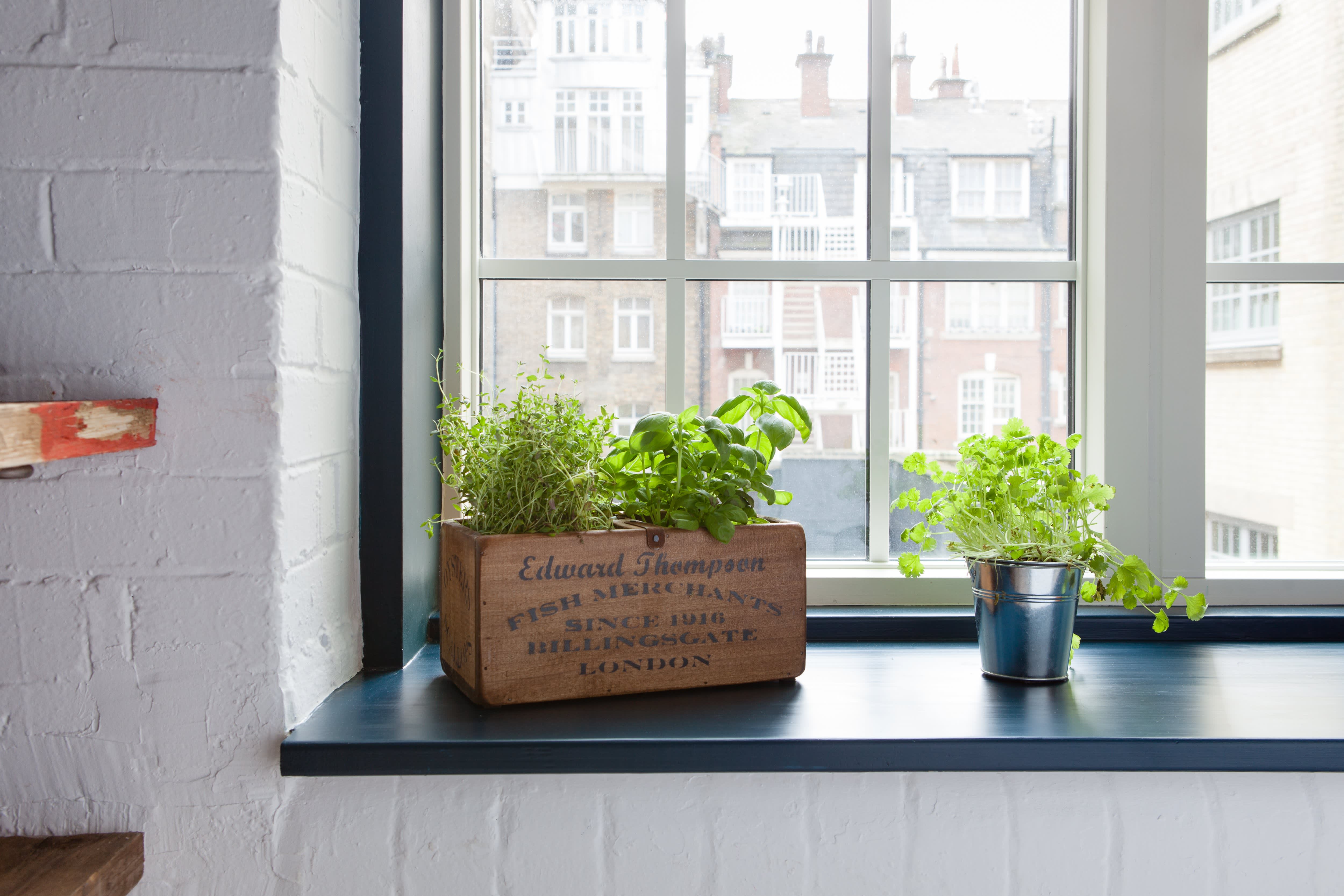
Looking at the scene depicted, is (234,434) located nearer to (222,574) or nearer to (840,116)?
(222,574)

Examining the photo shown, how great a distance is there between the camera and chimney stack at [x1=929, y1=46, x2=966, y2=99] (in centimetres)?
130

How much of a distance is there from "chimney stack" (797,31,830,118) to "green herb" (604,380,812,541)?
54cm

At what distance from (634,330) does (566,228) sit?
0.19 m

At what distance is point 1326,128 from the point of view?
50.3 inches

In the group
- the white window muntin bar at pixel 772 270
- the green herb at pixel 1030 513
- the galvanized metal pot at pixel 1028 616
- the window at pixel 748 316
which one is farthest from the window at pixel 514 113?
the galvanized metal pot at pixel 1028 616

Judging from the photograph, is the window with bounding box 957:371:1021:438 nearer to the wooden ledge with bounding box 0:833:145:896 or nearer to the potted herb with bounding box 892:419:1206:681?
the potted herb with bounding box 892:419:1206:681

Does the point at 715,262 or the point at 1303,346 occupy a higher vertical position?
the point at 715,262

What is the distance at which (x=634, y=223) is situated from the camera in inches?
50.8

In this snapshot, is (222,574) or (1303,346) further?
(1303,346)

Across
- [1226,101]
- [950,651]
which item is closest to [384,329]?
[950,651]

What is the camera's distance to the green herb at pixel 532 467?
96 centimetres

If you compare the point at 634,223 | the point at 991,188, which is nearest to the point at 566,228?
the point at 634,223

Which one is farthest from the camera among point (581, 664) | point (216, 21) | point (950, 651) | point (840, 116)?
point (840, 116)

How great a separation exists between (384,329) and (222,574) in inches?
13.9
